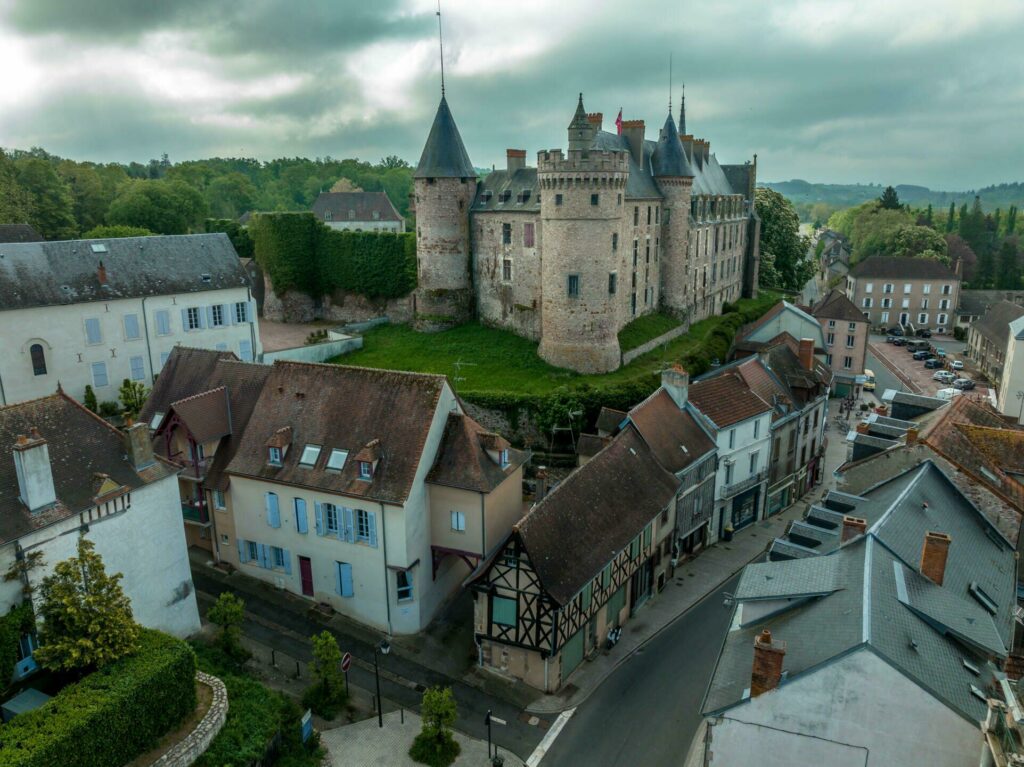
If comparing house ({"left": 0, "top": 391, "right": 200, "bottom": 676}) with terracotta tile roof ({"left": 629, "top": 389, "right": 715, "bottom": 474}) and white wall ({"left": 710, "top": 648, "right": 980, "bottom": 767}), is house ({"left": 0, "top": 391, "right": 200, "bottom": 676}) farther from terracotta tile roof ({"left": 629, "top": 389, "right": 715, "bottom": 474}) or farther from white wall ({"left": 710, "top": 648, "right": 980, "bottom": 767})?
terracotta tile roof ({"left": 629, "top": 389, "right": 715, "bottom": 474})

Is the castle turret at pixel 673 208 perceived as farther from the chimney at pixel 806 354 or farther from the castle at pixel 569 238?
the chimney at pixel 806 354

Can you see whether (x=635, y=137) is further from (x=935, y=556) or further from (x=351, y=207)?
(x=351, y=207)

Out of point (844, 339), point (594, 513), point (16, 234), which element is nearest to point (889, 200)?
point (844, 339)

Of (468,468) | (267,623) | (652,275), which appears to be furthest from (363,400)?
(652,275)

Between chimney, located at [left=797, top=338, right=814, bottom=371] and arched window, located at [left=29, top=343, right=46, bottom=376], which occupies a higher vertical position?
arched window, located at [left=29, top=343, right=46, bottom=376]

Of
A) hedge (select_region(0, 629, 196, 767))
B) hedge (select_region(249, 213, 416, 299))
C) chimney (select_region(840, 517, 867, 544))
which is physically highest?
hedge (select_region(249, 213, 416, 299))

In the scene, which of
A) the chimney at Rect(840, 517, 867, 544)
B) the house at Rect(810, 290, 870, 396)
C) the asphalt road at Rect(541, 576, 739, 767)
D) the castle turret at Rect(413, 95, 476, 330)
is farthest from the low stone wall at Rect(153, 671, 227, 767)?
the house at Rect(810, 290, 870, 396)
